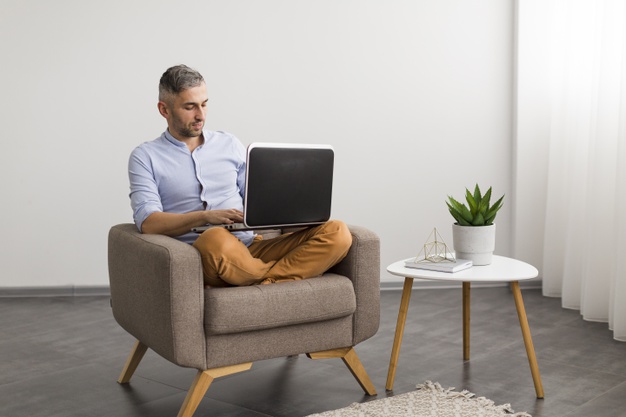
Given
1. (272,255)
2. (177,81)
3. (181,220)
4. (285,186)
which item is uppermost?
(177,81)

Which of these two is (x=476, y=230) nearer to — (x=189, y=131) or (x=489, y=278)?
(x=489, y=278)

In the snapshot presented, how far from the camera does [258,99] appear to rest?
4.74 metres

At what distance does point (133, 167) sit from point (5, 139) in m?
2.11

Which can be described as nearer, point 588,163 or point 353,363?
point 353,363

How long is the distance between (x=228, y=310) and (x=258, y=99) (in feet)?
8.05

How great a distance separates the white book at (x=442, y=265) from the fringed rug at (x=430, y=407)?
0.42 metres

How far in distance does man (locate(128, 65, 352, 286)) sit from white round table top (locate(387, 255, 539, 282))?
274 mm

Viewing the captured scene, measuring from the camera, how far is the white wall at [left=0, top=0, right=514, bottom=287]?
15.3 feet

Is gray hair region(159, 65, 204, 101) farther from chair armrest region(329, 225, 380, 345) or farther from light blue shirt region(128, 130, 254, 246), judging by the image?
chair armrest region(329, 225, 380, 345)

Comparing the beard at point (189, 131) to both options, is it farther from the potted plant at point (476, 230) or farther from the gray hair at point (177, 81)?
the potted plant at point (476, 230)

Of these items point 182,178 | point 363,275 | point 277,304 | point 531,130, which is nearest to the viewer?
point 277,304

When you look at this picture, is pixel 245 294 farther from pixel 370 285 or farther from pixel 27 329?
pixel 27 329

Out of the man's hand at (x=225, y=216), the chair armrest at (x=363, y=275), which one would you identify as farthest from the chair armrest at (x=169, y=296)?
the chair armrest at (x=363, y=275)

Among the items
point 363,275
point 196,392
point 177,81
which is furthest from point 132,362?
point 177,81
